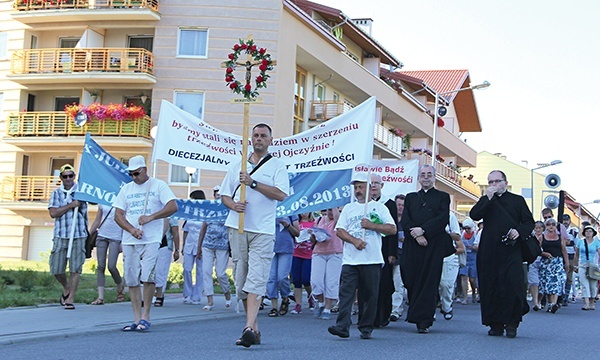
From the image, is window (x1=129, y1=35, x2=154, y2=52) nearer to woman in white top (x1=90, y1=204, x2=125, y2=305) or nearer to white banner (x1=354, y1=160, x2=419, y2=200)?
white banner (x1=354, y1=160, x2=419, y2=200)

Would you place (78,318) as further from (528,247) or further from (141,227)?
(528,247)

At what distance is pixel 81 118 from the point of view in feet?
132

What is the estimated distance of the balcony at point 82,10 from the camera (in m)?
39.6

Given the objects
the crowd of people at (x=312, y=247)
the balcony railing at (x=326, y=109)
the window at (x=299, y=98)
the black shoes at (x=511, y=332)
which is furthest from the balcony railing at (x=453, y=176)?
the black shoes at (x=511, y=332)

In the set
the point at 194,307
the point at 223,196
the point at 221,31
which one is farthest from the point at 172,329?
the point at 221,31

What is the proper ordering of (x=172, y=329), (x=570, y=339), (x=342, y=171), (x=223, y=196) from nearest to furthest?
(x=223, y=196) → (x=172, y=329) → (x=570, y=339) → (x=342, y=171)

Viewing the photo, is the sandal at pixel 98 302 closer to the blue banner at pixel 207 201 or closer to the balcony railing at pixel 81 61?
the blue banner at pixel 207 201

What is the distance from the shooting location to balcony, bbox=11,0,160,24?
39562 millimetres

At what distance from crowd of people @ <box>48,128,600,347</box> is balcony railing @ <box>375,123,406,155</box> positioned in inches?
1221

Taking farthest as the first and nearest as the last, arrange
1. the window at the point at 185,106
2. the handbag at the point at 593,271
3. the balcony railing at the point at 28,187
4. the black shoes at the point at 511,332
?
the balcony railing at the point at 28,187 → the window at the point at 185,106 → the handbag at the point at 593,271 → the black shoes at the point at 511,332

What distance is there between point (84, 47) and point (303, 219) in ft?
Result: 86.9

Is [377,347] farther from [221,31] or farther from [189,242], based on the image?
[221,31]

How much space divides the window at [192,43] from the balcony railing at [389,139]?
36.1 ft

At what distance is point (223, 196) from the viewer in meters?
10.1
